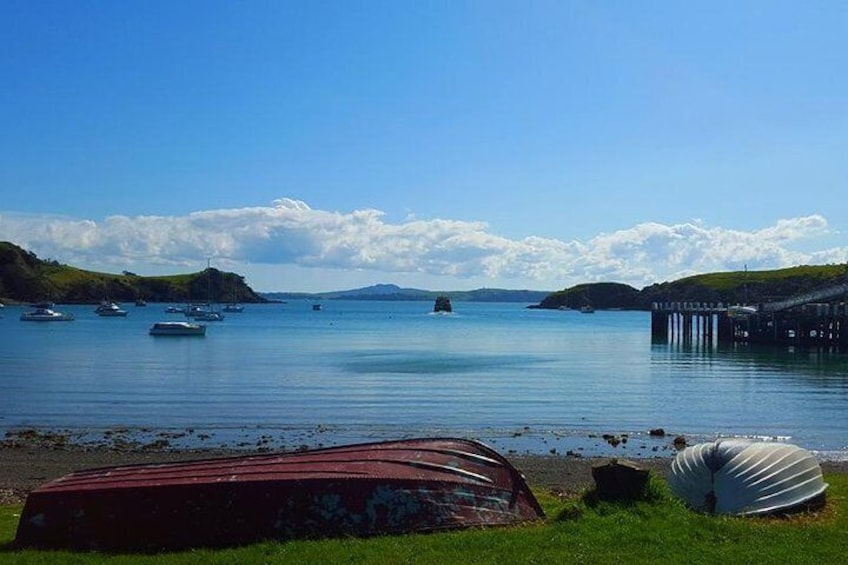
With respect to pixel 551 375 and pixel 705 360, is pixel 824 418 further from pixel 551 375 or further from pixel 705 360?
pixel 705 360

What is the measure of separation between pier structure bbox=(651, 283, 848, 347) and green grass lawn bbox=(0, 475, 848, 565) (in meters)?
69.3

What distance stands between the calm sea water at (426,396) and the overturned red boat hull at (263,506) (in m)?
15.3

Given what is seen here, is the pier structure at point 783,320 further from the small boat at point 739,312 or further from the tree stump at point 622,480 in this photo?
the tree stump at point 622,480

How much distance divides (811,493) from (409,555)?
654 cm

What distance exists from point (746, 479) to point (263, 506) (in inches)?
271

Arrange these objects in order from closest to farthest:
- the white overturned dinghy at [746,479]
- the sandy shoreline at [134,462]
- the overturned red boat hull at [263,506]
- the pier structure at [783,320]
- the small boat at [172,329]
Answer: the overturned red boat hull at [263,506], the white overturned dinghy at [746,479], the sandy shoreline at [134,462], the pier structure at [783,320], the small boat at [172,329]

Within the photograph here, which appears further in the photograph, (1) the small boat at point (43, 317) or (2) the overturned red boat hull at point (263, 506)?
(1) the small boat at point (43, 317)

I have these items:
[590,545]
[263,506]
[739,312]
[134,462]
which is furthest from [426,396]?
[739,312]

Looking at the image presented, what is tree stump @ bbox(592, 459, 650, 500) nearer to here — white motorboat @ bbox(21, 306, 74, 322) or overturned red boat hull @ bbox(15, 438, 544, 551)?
overturned red boat hull @ bbox(15, 438, 544, 551)

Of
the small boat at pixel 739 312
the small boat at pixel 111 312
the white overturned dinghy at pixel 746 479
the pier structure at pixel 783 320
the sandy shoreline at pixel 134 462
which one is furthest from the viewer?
the small boat at pixel 111 312

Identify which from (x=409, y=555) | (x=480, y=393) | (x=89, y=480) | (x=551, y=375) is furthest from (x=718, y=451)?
(x=551, y=375)

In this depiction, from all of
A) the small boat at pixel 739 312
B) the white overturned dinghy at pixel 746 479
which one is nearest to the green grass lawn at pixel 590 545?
the white overturned dinghy at pixel 746 479

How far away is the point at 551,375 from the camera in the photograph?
56125 mm

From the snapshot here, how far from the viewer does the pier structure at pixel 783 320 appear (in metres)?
76.7
